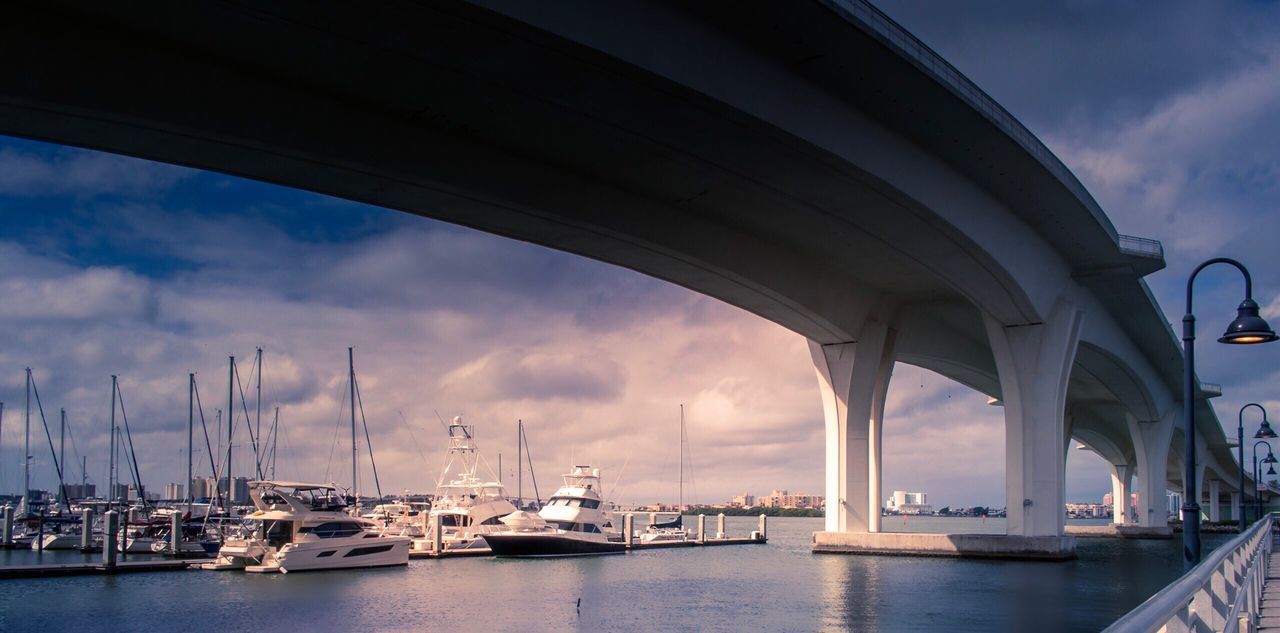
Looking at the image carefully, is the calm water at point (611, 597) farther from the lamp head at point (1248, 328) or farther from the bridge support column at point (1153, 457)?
the bridge support column at point (1153, 457)

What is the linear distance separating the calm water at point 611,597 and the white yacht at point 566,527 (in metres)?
4.68

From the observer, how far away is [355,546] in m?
47.3

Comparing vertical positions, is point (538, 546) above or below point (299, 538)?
below

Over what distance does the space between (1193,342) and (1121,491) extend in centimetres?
12163

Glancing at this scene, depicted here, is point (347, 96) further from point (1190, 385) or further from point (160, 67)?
point (1190, 385)

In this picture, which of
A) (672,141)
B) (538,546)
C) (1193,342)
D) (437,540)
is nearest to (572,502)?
(538,546)

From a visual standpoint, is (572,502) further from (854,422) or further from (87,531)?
(87,531)

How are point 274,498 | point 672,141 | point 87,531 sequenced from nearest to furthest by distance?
point 672,141, point 274,498, point 87,531

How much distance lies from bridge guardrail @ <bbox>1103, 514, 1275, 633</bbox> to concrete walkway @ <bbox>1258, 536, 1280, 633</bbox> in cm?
12

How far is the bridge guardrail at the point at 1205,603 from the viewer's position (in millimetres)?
4613

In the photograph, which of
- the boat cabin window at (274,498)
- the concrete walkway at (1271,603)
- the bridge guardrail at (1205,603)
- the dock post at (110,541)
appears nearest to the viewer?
the bridge guardrail at (1205,603)

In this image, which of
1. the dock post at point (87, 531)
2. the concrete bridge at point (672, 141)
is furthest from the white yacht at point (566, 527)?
the dock post at point (87, 531)

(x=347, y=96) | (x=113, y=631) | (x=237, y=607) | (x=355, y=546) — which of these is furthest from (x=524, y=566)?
(x=347, y=96)

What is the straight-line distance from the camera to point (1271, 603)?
14.1 m
